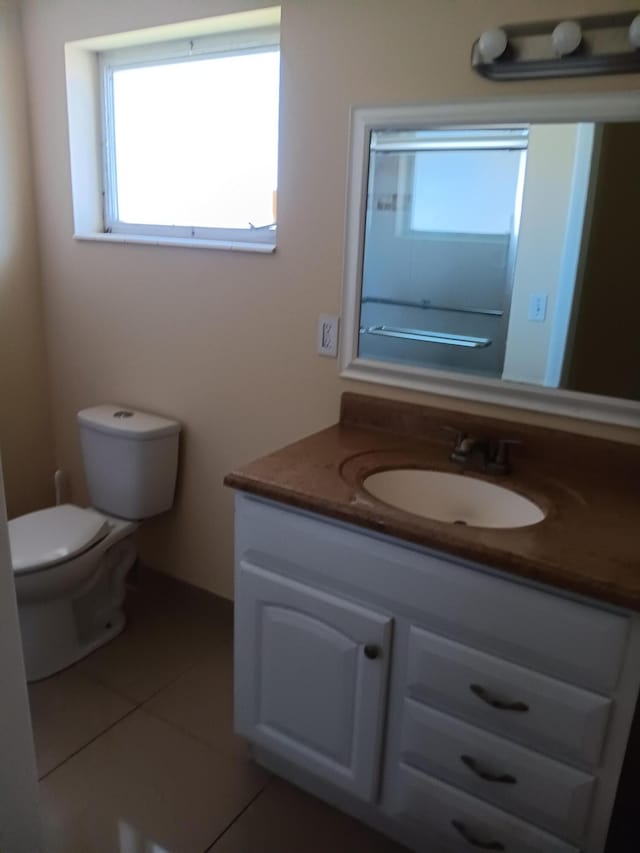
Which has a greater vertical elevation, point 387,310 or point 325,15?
point 325,15

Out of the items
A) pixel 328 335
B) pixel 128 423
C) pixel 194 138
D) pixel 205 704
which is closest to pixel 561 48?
pixel 328 335

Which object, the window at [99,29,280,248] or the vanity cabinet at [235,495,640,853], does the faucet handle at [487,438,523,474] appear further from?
the window at [99,29,280,248]

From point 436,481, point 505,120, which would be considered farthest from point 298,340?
point 505,120

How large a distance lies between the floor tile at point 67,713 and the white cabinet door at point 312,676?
0.50 metres

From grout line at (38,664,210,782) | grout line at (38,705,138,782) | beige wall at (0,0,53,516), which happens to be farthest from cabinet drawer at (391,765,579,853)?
beige wall at (0,0,53,516)

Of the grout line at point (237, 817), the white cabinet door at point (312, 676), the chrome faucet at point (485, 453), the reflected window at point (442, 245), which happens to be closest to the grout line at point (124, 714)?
the grout line at point (237, 817)

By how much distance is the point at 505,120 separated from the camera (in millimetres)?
1577

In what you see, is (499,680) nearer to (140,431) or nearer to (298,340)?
(298,340)

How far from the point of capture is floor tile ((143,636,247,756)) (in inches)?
75.6

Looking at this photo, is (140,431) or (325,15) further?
(140,431)

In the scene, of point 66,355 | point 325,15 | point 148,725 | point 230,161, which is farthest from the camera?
point 66,355

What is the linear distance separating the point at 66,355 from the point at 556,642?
6.98 feet

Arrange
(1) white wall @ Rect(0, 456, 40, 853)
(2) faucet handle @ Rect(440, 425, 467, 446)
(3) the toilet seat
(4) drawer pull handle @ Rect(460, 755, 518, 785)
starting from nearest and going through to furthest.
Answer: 1. (1) white wall @ Rect(0, 456, 40, 853)
2. (4) drawer pull handle @ Rect(460, 755, 518, 785)
3. (2) faucet handle @ Rect(440, 425, 467, 446)
4. (3) the toilet seat

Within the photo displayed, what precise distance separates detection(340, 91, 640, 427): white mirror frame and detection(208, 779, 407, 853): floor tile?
1.12 m
